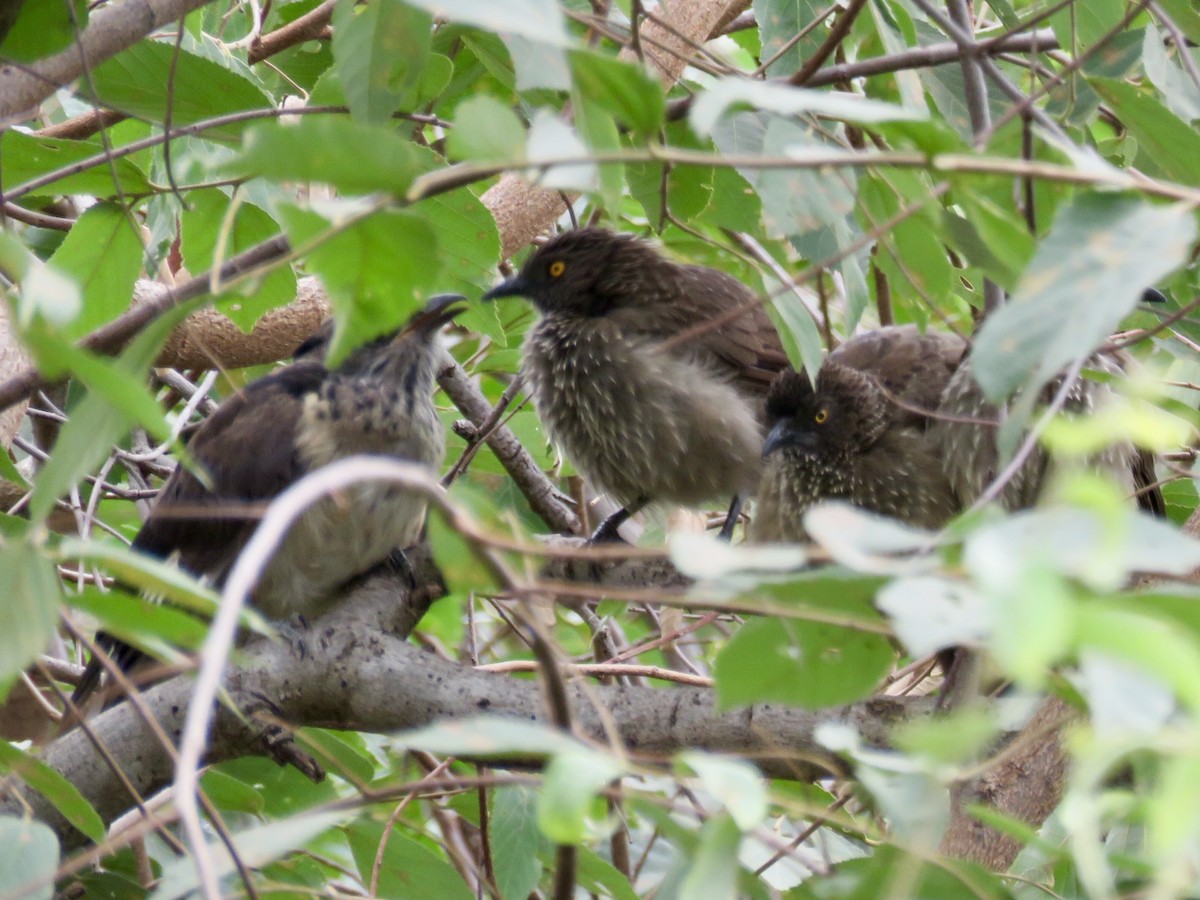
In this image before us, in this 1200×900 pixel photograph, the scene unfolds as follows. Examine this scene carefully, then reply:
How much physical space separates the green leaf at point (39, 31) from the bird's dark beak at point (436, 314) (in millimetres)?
1593

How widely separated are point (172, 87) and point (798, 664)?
5.89 feet

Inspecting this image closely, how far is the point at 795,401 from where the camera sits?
12.5ft

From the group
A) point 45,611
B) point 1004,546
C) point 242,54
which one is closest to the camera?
point 1004,546

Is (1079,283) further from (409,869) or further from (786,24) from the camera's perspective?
(409,869)

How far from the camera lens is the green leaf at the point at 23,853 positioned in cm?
158

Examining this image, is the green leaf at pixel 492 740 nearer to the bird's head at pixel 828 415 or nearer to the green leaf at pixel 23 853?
the green leaf at pixel 23 853

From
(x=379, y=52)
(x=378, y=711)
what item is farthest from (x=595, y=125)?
(x=378, y=711)

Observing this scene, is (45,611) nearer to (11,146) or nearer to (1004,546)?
(1004,546)

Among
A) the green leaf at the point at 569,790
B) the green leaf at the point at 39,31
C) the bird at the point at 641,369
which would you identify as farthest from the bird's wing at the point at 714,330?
the green leaf at the point at 569,790

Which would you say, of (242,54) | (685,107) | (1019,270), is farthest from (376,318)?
(242,54)

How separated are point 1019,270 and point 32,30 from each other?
1817 mm

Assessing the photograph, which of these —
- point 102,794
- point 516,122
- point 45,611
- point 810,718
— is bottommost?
point 102,794

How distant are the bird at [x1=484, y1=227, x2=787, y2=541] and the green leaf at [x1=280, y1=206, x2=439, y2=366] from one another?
8.09 ft

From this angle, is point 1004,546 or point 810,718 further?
point 810,718
